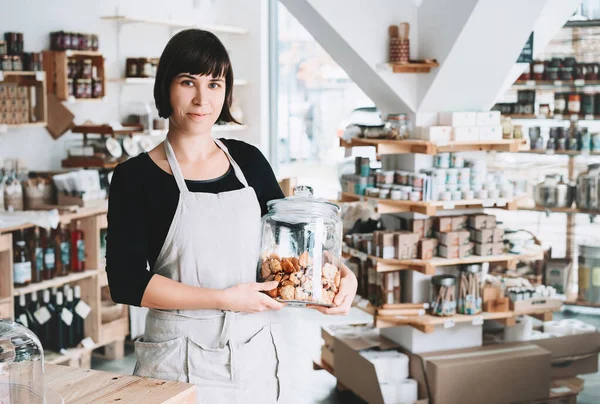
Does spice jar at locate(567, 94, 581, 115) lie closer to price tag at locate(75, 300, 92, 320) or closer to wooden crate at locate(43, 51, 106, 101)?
wooden crate at locate(43, 51, 106, 101)

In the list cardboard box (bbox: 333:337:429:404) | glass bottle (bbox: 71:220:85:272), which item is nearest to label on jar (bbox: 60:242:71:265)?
glass bottle (bbox: 71:220:85:272)

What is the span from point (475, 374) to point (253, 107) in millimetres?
3927

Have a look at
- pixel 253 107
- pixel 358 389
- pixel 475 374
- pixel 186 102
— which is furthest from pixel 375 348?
pixel 253 107

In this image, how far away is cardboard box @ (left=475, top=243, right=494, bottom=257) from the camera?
4.56 meters

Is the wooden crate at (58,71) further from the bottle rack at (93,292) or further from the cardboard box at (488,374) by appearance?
the cardboard box at (488,374)

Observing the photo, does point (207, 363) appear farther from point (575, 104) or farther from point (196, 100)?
point (575, 104)

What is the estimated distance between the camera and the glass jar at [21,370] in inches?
71.1

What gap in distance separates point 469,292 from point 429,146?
0.87m

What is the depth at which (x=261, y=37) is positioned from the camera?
7570 mm

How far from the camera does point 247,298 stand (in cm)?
201

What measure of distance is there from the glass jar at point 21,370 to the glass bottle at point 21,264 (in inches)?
120

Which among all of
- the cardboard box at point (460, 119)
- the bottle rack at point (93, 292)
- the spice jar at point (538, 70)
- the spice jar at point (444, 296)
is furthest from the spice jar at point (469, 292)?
the spice jar at point (538, 70)

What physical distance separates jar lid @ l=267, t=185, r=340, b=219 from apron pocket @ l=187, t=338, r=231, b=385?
1.29ft

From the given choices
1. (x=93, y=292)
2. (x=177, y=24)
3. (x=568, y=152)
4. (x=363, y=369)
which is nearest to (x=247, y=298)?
(x=363, y=369)
